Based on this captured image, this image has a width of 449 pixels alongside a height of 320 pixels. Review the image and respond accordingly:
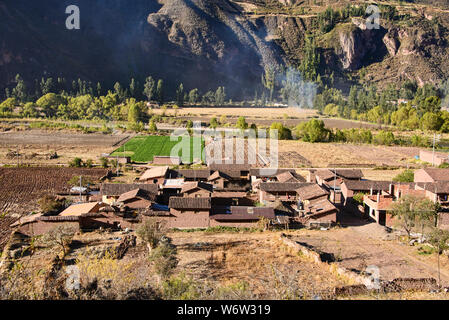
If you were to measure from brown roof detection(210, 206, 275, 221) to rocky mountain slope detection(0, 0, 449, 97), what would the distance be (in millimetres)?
87612

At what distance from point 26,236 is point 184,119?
52.7 metres

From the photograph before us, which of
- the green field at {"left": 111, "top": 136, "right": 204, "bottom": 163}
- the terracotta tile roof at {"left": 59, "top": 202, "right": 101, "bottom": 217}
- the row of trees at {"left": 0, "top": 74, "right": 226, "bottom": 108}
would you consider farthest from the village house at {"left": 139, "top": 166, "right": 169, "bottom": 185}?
the row of trees at {"left": 0, "top": 74, "right": 226, "bottom": 108}

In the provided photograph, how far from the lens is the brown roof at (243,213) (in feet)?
57.1

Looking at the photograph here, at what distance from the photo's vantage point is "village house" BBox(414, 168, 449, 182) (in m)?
22.0

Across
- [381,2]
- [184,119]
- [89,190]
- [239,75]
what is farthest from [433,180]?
[381,2]

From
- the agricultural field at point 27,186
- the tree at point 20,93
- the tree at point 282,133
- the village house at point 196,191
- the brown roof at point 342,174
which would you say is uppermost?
the tree at point 20,93

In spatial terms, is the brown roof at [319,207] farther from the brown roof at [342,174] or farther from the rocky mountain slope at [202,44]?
the rocky mountain slope at [202,44]

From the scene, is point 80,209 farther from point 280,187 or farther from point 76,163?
point 76,163

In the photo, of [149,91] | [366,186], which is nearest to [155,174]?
[366,186]

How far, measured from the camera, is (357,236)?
16453 mm

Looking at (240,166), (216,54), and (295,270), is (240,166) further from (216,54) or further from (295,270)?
(216,54)

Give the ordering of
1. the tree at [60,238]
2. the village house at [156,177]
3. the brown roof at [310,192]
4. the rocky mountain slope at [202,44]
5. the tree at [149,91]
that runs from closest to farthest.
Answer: the tree at [60,238], the brown roof at [310,192], the village house at [156,177], the tree at [149,91], the rocky mountain slope at [202,44]

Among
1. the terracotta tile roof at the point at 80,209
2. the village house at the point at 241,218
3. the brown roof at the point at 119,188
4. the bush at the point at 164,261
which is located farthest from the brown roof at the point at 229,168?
the bush at the point at 164,261

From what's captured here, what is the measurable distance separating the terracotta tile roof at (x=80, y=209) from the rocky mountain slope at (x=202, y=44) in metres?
84.0
